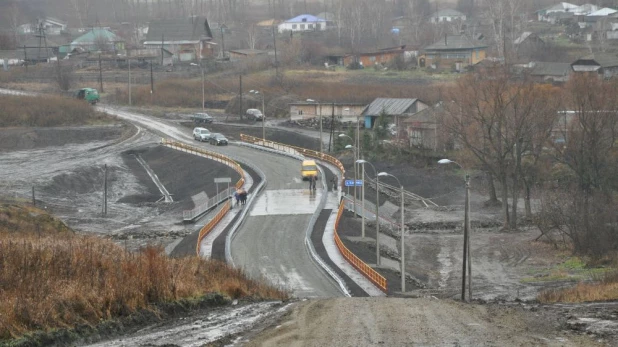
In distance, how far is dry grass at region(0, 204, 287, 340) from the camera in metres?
19.2

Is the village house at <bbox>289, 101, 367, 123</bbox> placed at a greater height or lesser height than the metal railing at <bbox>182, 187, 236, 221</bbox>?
greater

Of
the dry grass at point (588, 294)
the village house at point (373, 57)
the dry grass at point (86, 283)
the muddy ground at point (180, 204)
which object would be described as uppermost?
the village house at point (373, 57)

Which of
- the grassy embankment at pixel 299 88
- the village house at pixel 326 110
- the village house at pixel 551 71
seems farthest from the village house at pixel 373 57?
the village house at pixel 326 110

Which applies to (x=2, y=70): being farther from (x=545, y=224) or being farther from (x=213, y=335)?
(x=213, y=335)

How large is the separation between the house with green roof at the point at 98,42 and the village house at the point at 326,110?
2207 inches

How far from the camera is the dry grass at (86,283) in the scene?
19156 mm

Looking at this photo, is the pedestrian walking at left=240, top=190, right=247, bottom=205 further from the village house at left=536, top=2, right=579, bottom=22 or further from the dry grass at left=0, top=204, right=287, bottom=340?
the village house at left=536, top=2, right=579, bottom=22

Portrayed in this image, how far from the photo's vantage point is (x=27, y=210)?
49.5 meters

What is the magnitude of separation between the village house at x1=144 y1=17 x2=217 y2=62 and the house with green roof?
5.95m

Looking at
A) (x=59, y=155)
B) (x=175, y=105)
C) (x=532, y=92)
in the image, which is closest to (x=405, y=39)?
(x=175, y=105)

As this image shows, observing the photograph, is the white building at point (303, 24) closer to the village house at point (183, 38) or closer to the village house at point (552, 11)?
the village house at point (183, 38)

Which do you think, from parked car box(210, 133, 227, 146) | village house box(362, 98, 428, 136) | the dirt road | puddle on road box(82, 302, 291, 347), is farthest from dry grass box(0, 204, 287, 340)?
village house box(362, 98, 428, 136)

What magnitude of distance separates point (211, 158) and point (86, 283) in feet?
170

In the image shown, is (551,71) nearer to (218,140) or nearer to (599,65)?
(599,65)
